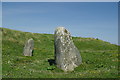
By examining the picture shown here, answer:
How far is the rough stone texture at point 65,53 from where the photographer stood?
92.1ft

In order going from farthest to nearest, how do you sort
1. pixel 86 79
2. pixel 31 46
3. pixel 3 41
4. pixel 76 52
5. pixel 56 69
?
1. pixel 3 41
2. pixel 31 46
3. pixel 76 52
4. pixel 56 69
5. pixel 86 79

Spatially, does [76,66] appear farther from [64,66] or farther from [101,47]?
[101,47]

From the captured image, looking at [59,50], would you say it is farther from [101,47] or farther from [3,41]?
[101,47]

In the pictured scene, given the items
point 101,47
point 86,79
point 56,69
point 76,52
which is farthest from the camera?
point 101,47

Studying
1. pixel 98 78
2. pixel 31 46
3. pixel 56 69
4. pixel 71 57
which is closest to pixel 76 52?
pixel 71 57

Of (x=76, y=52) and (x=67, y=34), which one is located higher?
(x=67, y=34)

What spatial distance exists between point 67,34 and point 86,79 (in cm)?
1203

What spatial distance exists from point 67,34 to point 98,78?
1190cm

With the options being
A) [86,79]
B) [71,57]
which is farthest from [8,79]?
[71,57]

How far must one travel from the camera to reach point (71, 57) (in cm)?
2873

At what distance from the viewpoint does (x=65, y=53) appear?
2847cm

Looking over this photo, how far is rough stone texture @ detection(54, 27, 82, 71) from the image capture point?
2808cm

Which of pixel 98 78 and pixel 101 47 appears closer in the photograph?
pixel 98 78

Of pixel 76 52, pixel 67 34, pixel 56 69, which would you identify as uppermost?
pixel 67 34
